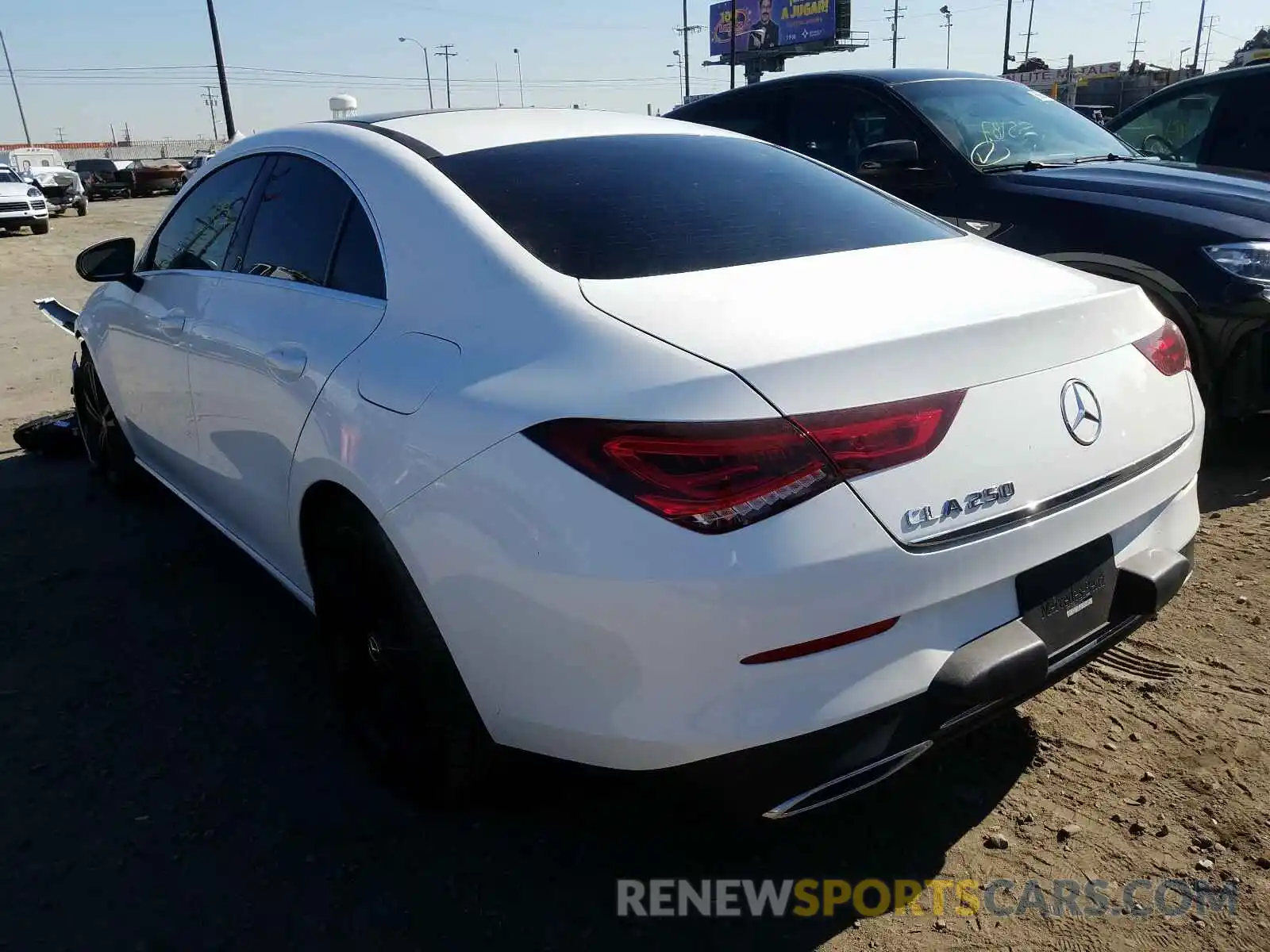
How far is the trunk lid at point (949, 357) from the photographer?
5.82 feet

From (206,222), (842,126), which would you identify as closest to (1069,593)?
(206,222)

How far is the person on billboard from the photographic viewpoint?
75.9 meters

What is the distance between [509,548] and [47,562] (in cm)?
315

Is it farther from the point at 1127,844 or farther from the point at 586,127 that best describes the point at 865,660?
the point at 586,127

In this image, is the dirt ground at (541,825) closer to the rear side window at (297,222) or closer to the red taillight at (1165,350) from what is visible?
the red taillight at (1165,350)

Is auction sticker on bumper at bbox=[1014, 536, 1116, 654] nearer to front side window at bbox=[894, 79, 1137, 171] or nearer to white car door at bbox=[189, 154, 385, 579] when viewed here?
white car door at bbox=[189, 154, 385, 579]

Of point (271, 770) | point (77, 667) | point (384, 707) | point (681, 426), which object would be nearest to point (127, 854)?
point (271, 770)

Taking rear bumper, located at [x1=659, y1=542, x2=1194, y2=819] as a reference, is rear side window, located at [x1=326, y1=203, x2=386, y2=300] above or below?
above

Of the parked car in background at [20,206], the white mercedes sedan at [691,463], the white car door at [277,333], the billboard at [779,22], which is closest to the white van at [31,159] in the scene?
the parked car in background at [20,206]

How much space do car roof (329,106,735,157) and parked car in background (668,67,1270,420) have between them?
6.59 feet

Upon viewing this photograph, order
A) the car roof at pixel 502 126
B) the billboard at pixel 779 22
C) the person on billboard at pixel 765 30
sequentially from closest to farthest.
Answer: the car roof at pixel 502 126 < the billboard at pixel 779 22 < the person on billboard at pixel 765 30

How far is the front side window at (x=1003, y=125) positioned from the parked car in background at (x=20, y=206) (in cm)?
2280

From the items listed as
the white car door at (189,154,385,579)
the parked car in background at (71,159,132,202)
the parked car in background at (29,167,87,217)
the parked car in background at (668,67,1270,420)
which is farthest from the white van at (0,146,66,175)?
the white car door at (189,154,385,579)

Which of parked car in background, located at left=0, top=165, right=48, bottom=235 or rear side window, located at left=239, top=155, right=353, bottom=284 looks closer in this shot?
rear side window, located at left=239, top=155, right=353, bottom=284
